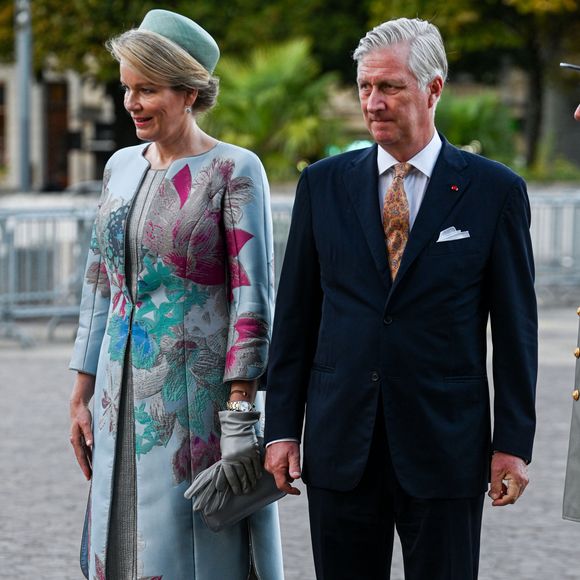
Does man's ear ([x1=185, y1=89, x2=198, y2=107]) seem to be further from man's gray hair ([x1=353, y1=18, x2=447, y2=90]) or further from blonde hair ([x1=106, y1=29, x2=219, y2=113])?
man's gray hair ([x1=353, y1=18, x2=447, y2=90])

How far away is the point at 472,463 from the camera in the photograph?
365 centimetres

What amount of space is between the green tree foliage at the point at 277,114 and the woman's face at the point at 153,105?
1723 cm

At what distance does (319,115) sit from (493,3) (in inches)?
491

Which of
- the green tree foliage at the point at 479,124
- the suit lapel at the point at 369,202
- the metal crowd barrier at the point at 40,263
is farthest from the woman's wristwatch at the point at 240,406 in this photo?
the green tree foliage at the point at 479,124

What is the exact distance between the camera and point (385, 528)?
3.70m

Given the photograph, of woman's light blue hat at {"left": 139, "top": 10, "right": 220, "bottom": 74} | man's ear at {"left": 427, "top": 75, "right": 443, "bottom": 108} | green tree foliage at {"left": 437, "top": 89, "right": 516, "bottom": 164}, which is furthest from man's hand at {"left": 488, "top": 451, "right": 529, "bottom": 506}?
green tree foliage at {"left": 437, "top": 89, "right": 516, "bottom": 164}

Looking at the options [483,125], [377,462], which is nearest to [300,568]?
[377,462]

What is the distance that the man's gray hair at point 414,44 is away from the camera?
3.63 metres

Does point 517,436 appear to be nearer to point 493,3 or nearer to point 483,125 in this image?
point 483,125

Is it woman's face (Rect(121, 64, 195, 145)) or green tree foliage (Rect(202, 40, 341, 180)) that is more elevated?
green tree foliage (Rect(202, 40, 341, 180))

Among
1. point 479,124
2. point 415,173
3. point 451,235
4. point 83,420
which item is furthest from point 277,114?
point 451,235

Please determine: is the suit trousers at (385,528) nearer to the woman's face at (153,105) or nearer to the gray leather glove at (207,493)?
the gray leather glove at (207,493)

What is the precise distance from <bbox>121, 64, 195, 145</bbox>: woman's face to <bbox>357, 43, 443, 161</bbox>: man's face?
626 mm

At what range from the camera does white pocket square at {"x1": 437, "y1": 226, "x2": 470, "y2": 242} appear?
3619mm
